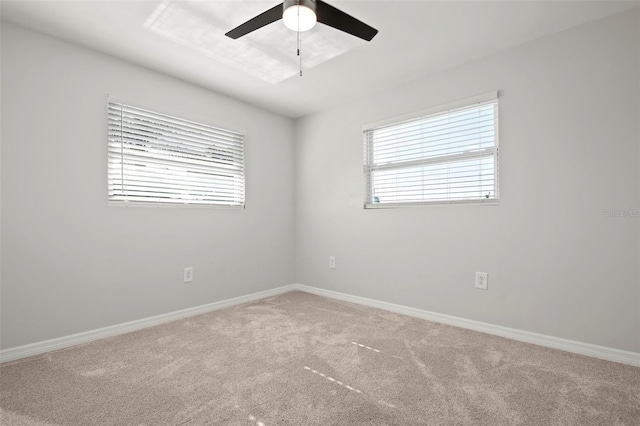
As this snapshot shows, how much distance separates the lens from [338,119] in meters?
3.70

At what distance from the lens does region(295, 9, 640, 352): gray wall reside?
210 centimetres

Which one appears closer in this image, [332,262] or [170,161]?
[170,161]

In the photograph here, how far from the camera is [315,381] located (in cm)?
183

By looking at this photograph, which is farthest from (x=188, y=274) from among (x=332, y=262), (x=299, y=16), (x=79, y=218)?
(x=299, y=16)

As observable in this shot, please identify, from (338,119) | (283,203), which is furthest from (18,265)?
(338,119)

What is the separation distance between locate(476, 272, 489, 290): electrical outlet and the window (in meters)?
0.61

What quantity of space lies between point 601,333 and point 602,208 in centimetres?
84

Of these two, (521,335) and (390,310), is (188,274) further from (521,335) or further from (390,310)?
(521,335)

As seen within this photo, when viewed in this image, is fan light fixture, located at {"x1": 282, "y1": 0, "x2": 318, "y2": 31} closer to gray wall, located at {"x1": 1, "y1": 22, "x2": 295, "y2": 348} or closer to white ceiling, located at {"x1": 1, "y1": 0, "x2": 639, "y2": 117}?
white ceiling, located at {"x1": 1, "y1": 0, "x2": 639, "y2": 117}

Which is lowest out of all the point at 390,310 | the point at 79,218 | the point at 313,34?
the point at 390,310

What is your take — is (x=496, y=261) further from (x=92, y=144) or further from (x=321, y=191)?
(x=92, y=144)

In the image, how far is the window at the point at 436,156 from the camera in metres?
2.69

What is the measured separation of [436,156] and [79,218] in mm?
2995

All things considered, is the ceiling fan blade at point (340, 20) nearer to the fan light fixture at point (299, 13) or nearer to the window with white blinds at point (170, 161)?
the fan light fixture at point (299, 13)
